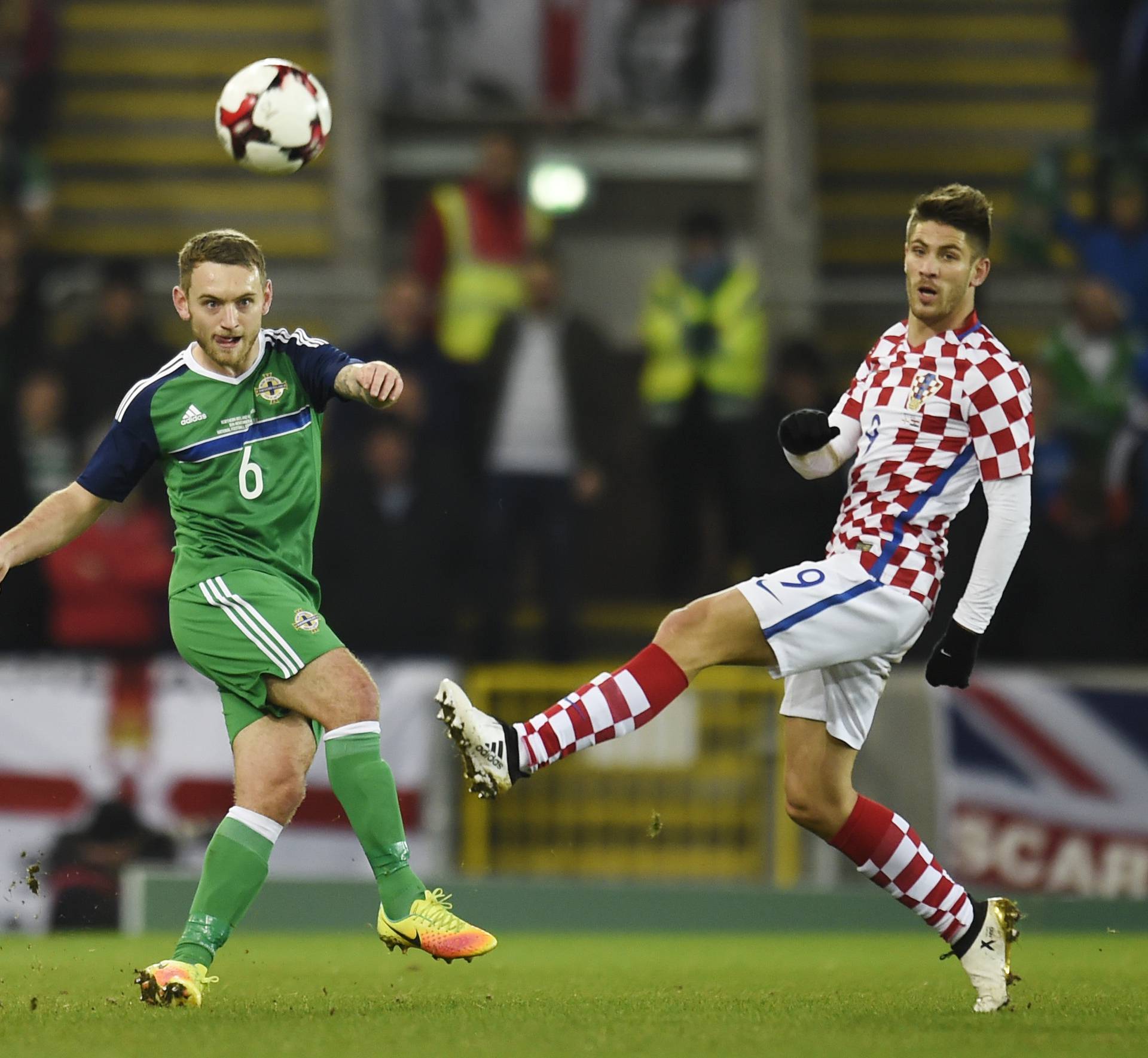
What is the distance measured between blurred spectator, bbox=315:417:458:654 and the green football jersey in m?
4.79

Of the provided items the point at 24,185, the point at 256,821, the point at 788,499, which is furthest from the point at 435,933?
the point at 24,185

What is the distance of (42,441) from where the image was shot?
10750 mm

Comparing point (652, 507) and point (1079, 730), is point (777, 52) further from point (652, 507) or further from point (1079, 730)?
point (1079, 730)

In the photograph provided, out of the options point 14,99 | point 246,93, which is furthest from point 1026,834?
point 14,99

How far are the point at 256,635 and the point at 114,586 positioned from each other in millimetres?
5154

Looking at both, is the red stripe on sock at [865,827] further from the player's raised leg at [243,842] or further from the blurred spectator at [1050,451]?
the blurred spectator at [1050,451]

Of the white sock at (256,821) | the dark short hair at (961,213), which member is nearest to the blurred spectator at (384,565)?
the white sock at (256,821)

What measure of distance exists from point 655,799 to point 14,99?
6.35m

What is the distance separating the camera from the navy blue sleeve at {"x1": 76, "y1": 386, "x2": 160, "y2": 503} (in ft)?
18.5

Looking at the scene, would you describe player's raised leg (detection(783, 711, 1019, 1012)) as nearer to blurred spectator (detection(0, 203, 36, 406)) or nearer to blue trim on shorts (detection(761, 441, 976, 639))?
blue trim on shorts (detection(761, 441, 976, 639))

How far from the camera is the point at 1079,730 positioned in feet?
33.0

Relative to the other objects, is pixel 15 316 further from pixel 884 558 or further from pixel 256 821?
pixel 884 558

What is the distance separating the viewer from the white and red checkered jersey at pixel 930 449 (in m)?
5.47

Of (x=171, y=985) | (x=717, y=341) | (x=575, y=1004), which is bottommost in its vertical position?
(x=575, y=1004)
